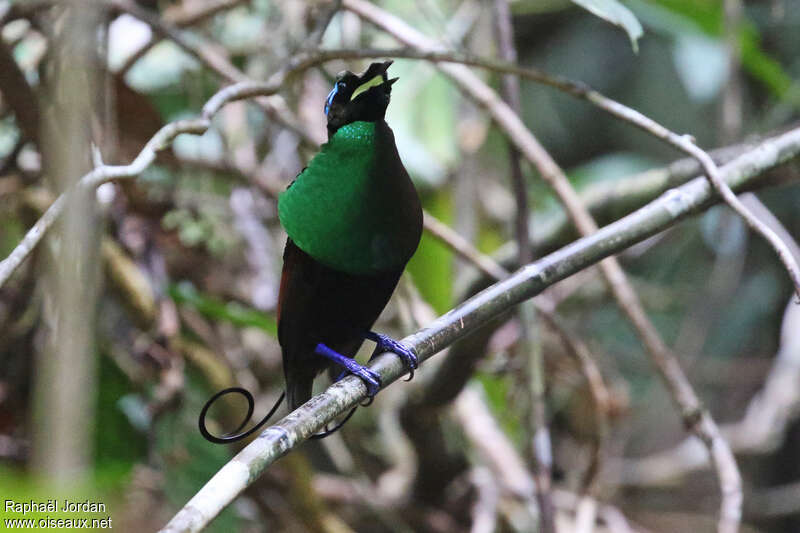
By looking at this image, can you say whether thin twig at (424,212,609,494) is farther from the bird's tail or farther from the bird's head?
the bird's head

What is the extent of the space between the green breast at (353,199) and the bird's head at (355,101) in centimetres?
2

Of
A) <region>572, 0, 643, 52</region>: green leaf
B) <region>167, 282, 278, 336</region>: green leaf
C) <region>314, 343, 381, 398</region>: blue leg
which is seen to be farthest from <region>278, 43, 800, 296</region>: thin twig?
<region>167, 282, 278, 336</region>: green leaf

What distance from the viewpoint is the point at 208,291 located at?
8.51 ft

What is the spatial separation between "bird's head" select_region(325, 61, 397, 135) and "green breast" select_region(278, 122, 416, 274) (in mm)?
19

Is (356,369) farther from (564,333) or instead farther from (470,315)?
(564,333)

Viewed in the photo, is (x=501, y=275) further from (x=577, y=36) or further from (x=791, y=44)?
(x=577, y=36)

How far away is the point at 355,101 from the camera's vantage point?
103cm

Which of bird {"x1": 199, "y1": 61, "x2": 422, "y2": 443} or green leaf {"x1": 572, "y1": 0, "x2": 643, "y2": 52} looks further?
green leaf {"x1": 572, "y1": 0, "x2": 643, "y2": 52}

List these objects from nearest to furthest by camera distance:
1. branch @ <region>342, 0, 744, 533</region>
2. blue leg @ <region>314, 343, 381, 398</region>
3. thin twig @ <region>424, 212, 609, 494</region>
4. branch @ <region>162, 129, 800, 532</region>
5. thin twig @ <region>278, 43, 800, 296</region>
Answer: branch @ <region>162, 129, 800, 532</region>
blue leg @ <region>314, 343, 381, 398</region>
thin twig @ <region>278, 43, 800, 296</region>
branch @ <region>342, 0, 744, 533</region>
thin twig @ <region>424, 212, 609, 494</region>

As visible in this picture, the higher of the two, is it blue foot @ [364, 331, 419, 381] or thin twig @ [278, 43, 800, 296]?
thin twig @ [278, 43, 800, 296]

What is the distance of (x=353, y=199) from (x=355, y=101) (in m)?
0.12

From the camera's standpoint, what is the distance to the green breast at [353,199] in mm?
1006

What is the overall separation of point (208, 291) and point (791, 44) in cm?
308

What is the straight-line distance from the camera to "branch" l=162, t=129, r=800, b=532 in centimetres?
81
